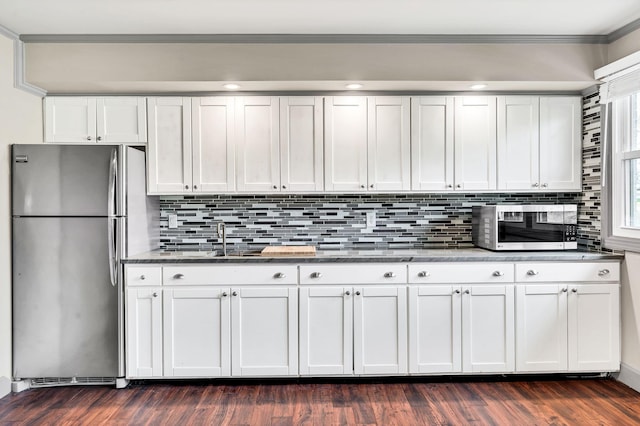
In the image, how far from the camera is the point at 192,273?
9.51 feet

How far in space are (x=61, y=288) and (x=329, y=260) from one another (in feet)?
5.76

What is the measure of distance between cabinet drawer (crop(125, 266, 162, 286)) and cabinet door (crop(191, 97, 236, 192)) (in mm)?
655

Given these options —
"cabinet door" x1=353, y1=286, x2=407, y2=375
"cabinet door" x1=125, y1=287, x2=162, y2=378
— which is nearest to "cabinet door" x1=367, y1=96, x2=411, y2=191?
"cabinet door" x1=353, y1=286, x2=407, y2=375

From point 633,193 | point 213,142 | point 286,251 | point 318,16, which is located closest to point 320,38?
point 318,16

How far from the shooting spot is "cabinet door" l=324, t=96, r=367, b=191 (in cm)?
321

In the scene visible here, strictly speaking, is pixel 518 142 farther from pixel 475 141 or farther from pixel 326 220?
pixel 326 220

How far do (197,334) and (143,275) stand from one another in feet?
1.73

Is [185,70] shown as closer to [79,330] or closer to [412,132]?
[412,132]

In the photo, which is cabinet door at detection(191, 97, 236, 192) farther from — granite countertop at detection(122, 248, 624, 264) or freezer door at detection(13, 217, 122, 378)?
freezer door at detection(13, 217, 122, 378)

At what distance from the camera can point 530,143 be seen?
3.24 meters

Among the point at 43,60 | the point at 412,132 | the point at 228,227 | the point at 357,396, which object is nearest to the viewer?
the point at 357,396

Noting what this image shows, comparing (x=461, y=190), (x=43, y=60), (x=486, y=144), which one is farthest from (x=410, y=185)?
(x=43, y=60)

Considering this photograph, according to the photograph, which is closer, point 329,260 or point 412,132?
point 329,260

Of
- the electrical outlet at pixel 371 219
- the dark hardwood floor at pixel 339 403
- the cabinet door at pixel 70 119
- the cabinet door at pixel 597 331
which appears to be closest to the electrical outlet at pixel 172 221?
the cabinet door at pixel 70 119
